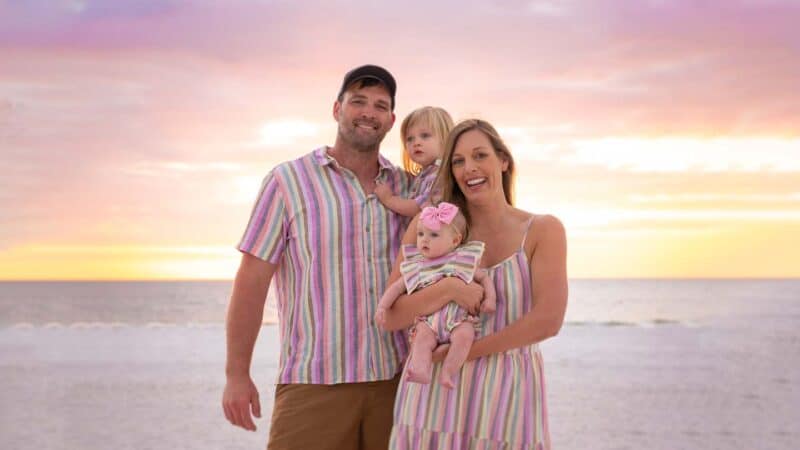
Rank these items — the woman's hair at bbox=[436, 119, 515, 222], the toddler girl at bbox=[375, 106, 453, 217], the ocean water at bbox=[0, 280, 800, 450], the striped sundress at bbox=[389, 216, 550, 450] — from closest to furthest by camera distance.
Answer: the striped sundress at bbox=[389, 216, 550, 450], the woman's hair at bbox=[436, 119, 515, 222], the toddler girl at bbox=[375, 106, 453, 217], the ocean water at bbox=[0, 280, 800, 450]

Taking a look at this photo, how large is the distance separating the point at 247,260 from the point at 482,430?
126 centimetres

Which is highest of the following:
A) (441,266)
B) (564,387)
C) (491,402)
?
(441,266)

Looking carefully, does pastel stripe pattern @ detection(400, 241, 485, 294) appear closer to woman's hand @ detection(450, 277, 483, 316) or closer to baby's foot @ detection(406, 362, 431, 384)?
woman's hand @ detection(450, 277, 483, 316)

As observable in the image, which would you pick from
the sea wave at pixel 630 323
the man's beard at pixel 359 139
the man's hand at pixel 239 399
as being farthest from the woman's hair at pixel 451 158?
the sea wave at pixel 630 323

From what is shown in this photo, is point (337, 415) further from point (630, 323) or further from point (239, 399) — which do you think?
point (630, 323)

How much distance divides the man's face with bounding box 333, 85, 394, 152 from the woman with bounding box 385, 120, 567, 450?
0.52 meters

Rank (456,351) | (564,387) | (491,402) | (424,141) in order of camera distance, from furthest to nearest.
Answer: (564,387), (424,141), (491,402), (456,351)

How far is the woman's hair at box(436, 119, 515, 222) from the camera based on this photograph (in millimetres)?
3121

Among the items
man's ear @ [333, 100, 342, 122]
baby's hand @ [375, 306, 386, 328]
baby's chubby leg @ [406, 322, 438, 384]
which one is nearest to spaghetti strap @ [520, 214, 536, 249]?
baby's chubby leg @ [406, 322, 438, 384]

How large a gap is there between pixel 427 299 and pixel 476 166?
52cm

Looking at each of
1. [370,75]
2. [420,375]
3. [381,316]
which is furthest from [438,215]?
[370,75]

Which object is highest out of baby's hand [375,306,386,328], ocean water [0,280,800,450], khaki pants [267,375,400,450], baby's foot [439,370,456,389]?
baby's hand [375,306,386,328]

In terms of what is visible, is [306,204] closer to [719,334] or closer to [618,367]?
[618,367]

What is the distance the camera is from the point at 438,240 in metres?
3.05
